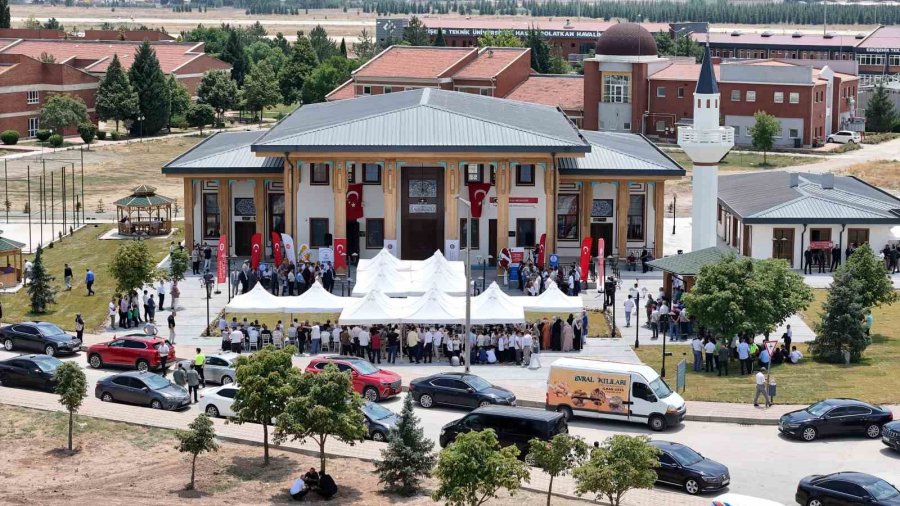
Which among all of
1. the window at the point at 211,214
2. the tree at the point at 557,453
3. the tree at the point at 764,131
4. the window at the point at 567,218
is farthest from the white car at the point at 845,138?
the tree at the point at 557,453

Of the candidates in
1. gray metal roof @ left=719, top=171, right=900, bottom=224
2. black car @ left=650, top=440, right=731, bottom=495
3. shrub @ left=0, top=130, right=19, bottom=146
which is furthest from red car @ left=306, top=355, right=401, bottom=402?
shrub @ left=0, top=130, right=19, bottom=146

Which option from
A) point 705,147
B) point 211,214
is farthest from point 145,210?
point 705,147

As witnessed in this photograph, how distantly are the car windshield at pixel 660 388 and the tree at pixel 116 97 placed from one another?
8787cm

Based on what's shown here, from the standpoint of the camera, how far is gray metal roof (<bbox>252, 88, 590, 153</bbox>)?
2527 inches

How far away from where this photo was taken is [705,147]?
212ft

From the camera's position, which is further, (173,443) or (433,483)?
(173,443)

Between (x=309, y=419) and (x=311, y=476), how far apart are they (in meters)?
1.41

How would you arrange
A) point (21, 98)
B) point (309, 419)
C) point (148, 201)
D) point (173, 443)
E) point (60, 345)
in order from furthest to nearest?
point (21, 98)
point (148, 201)
point (60, 345)
point (173, 443)
point (309, 419)

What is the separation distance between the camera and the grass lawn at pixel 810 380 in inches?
1785

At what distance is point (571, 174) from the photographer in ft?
224

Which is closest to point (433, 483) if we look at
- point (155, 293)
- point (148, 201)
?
A: point (155, 293)

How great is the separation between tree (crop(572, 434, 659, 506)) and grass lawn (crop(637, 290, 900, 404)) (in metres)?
12.3

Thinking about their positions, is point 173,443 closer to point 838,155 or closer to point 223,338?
point 223,338

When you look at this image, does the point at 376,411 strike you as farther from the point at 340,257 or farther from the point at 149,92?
the point at 149,92
